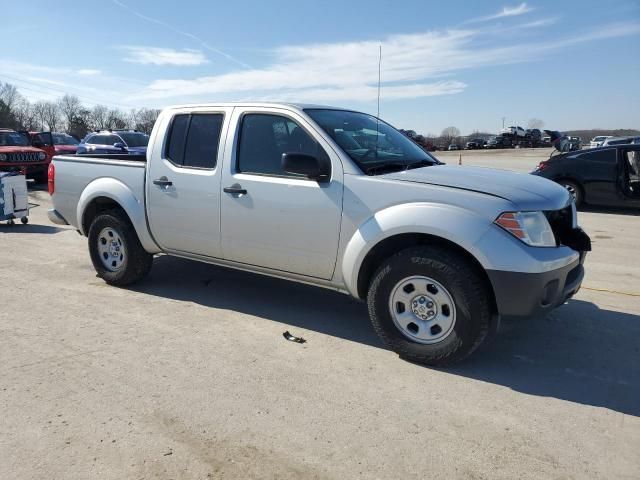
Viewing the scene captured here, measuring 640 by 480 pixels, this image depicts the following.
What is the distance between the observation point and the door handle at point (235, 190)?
4688 mm

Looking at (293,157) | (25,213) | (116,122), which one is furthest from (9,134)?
(116,122)

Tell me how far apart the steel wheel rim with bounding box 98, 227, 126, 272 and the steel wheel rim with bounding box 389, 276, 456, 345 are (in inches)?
127

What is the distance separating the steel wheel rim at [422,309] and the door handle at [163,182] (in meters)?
2.52

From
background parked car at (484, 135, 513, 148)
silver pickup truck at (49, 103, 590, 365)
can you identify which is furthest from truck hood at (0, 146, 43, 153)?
background parked car at (484, 135, 513, 148)

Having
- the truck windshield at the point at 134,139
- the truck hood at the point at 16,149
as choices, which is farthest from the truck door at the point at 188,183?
the truck windshield at the point at 134,139

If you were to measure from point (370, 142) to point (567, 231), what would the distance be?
69.0 inches

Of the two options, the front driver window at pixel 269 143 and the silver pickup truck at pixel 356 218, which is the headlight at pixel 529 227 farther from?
the front driver window at pixel 269 143

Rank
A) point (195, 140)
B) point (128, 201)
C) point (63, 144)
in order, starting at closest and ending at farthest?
point (195, 140)
point (128, 201)
point (63, 144)

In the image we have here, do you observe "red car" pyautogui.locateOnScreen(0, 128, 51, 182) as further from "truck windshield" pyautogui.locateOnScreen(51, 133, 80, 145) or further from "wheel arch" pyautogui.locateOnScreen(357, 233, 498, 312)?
"wheel arch" pyautogui.locateOnScreen(357, 233, 498, 312)

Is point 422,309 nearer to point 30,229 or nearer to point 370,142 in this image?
point 370,142

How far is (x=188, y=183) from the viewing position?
199 inches

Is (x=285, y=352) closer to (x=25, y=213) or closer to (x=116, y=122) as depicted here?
(x=25, y=213)

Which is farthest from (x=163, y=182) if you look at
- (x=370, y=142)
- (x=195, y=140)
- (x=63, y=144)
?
(x=63, y=144)

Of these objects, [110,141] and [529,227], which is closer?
[529,227]
